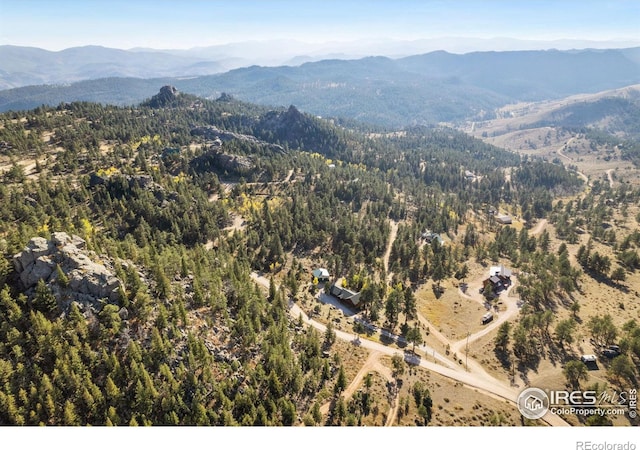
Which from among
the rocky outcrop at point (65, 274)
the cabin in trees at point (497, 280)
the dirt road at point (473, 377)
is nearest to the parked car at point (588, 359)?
the dirt road at point (473, 377)

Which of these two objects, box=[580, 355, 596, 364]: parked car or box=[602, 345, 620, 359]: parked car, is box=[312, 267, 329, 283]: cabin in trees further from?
box=[602, 345, 620, 359]: parked car

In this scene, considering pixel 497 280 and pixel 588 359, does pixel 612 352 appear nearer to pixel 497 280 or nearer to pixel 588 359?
pixel 588 359

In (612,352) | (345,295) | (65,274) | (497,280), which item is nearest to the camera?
(65,274)

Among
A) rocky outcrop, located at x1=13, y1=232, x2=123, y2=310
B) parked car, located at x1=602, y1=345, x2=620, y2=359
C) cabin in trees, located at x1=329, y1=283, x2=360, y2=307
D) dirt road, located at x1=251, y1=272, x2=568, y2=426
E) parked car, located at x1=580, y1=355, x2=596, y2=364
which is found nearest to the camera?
rocky outcrop, located at x1=13, y1=232, x2=123, y2=310

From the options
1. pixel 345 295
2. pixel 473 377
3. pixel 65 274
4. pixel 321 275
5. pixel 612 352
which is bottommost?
pixel 473 377

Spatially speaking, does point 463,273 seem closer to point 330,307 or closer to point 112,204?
point 330,307

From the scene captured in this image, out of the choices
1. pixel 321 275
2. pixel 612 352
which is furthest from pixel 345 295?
pixel 612 352

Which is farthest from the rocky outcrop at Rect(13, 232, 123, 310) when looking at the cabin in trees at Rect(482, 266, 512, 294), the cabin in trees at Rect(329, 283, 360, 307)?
the cabin in trees at Rect(482, 266, 512, 294)
